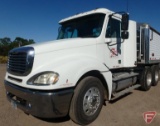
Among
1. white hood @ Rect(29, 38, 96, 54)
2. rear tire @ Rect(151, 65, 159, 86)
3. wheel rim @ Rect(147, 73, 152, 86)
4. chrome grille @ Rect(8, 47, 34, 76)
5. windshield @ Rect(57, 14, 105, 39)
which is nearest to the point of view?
chrome grille @ Rect(8, 47, 34, 76)

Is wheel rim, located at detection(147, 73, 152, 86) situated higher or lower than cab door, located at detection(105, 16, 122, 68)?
lower

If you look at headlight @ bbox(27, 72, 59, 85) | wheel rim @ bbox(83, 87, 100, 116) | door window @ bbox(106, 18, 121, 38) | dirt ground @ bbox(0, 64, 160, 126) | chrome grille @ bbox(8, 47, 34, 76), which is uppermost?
door window @ bbox(106, 18, 121, 38)

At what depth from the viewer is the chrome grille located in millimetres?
3781

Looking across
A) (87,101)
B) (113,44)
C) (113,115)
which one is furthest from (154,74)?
(87,101)

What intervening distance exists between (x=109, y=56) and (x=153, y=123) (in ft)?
6.94

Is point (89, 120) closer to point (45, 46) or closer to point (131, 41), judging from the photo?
point (45, 46)

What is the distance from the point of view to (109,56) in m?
5.27

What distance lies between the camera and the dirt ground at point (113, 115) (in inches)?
169

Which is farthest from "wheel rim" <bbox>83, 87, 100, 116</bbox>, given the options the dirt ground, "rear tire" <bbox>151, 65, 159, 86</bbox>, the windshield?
"rear tire" <bbox>151, 65, 159, 86</bbox>

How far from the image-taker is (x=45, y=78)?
3568 millimetres

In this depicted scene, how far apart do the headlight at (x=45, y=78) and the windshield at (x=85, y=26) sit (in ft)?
6.45

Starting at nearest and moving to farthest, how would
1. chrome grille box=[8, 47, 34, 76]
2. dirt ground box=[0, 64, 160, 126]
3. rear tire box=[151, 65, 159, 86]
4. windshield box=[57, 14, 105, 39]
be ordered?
chrome grille box=[8, 47, 34, 76]
dirt ground box=[0, 64, 160, 126]
windshield box=[57, 14, 105, 39]
rear tire box=[151, 65, 159, 86]

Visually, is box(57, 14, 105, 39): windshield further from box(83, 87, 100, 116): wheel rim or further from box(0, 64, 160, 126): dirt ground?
box(0, 64, 160, 126): dirt ground

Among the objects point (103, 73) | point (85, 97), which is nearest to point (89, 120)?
point (85, 97)
